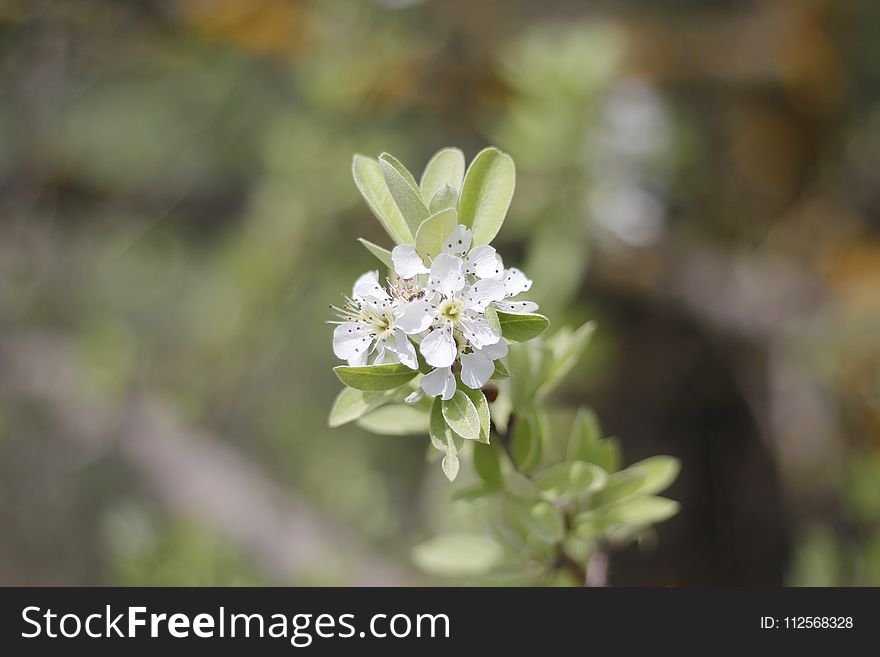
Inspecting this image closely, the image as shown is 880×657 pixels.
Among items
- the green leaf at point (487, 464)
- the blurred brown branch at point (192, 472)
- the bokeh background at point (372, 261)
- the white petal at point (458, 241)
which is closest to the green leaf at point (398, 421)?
the green leaf at point (487, 464)

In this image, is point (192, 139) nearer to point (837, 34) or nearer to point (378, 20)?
point (378, 20)

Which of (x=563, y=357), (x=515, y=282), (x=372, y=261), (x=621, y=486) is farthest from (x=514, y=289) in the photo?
(x=372, y=261)

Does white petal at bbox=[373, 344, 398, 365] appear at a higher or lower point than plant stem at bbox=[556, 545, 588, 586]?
higher

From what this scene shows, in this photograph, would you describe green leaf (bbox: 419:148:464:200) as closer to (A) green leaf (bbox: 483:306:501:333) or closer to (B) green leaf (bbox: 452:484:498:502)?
(A) green leaf (bbox: 483:306:501:333)

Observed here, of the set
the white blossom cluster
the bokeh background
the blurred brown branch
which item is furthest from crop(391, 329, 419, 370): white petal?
the blurred brown branch

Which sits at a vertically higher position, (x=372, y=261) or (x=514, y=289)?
(x=372, y=261)

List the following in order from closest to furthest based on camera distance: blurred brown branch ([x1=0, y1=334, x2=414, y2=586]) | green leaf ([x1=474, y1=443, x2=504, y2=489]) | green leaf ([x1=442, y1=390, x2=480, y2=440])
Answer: green leaf ([x1=442, y1=390, x2=480, y2=440]), green leaf ([x1=474, y1=443, x2=504, y2=489]), blurred brown branch ([x1=0, y1=334, x2=414, y2=586])

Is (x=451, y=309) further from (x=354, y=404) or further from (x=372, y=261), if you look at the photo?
(x=372, y=261)
